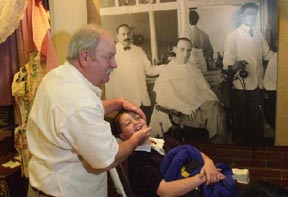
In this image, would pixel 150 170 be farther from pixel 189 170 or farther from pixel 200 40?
pixel 200 40

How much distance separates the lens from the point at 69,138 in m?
1.30

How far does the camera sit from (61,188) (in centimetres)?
143

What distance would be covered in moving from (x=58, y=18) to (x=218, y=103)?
1226 mm

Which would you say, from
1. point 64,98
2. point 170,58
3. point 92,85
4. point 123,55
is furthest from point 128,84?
point 64,98

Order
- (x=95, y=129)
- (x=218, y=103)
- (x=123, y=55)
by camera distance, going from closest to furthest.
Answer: (x=95, y=129) < (x=218, y=103) < (x=123, y=55)

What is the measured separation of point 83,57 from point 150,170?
0.61 m

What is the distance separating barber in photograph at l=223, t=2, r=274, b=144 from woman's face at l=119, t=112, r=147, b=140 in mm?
677

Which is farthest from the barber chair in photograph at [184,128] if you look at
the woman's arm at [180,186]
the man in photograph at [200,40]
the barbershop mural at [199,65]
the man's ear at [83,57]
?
the man's ear at [83,57]

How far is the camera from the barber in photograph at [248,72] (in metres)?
1.90

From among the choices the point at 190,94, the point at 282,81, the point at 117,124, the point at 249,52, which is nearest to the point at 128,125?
the point at 117,124

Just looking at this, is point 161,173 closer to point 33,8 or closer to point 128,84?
point 128,84

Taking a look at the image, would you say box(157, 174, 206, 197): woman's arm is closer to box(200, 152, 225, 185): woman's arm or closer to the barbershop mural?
box(200, 152, 225, 185): woman's arm

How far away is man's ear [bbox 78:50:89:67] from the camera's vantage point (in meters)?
1.37

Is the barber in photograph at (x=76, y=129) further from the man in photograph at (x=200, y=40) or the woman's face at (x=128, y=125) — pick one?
the man in photograph at (x=200, y=40)
